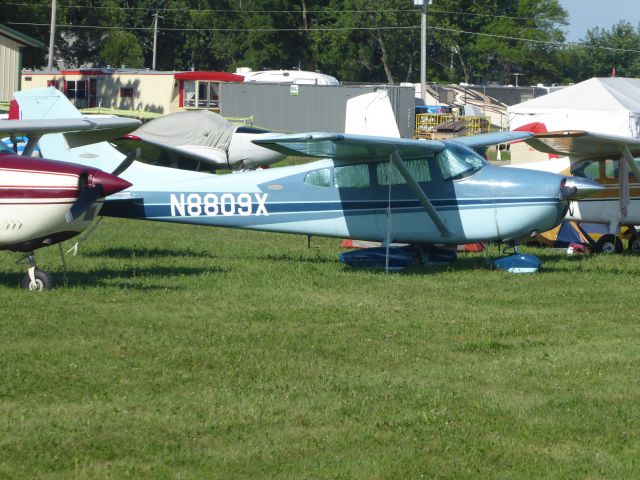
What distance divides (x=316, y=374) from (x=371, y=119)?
8482mm

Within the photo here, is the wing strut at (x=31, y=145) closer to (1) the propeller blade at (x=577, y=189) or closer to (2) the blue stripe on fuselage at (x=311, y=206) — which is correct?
(2) the blue stripe on fuselage at (x=311, y=206)

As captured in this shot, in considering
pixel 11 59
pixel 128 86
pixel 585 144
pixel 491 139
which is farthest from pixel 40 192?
pixel 128 86

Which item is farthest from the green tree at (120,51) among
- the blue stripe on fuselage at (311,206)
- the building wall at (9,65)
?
the blue stripe on fuselage at (311,206)

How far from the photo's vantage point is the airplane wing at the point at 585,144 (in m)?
15.3

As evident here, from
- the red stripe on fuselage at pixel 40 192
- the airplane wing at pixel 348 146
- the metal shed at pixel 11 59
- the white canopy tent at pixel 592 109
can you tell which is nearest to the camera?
the red stripe on fuselage at pixel 40 192

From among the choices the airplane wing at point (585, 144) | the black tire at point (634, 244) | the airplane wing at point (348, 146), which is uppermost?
the airplane wing at point (585, 144)

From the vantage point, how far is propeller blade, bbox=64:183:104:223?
36.7 feet

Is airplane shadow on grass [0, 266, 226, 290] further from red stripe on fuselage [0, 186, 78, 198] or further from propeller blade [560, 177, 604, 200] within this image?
propeller blade [560, 177, 604, 200]

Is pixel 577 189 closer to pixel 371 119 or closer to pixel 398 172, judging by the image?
pixel 398 172

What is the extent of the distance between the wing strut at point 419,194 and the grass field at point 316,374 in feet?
2.07

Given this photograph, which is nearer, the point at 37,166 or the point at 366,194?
the point at 37,166

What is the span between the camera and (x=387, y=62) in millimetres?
86000

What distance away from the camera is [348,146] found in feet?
43.3

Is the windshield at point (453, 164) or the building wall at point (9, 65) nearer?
the windshield at point (453, 164)
